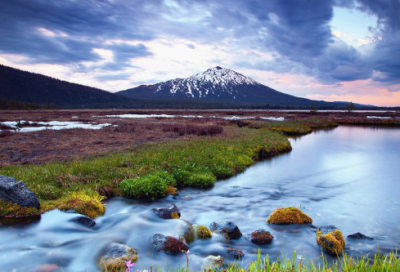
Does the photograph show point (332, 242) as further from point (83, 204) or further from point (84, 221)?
point (83, 204)

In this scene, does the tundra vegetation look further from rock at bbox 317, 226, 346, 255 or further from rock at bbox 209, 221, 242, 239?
rock at bbox 209, 221, 242, 239

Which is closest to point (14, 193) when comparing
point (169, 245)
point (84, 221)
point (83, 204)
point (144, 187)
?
point (83, 204)

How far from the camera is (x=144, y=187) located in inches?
412

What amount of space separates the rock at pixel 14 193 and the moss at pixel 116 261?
13.7 ft

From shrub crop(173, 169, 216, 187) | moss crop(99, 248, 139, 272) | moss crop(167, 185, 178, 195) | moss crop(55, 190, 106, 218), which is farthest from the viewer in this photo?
shrub crop(173, 169, 216, 187)

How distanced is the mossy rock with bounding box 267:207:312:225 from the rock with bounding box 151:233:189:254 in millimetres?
3672

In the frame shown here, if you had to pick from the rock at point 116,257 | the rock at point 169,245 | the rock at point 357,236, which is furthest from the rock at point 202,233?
the rock at point 357,236

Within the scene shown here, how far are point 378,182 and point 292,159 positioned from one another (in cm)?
694

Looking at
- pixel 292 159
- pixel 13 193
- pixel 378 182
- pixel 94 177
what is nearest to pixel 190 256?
pixel 13 193

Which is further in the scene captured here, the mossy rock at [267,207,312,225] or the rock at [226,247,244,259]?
the mossy rock at [267,207,312,225]

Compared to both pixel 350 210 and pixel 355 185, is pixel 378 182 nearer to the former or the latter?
pixel 355 185

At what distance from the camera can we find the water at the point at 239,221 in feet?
19.4

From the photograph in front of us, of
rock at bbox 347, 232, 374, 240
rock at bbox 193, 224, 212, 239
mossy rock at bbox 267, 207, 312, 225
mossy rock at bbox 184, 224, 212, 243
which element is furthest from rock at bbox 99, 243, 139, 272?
rock at bbox 347, 232, 374, 240

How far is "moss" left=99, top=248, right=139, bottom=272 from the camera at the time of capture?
5.07 meters
